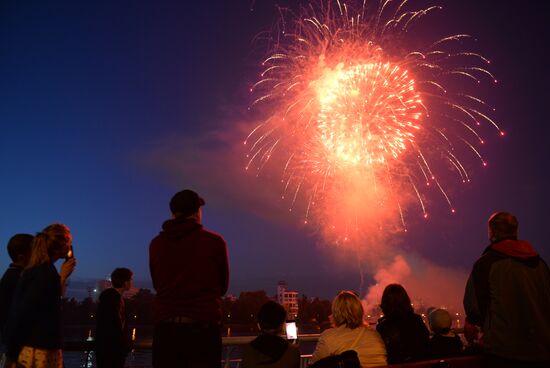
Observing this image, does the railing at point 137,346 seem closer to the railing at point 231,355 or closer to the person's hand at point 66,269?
the railing at point 231,355

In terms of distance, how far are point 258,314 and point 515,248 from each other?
7.93 feet

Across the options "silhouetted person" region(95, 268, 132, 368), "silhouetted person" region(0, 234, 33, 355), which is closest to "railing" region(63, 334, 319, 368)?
"silhouetted person" region(95, 268, 132, 368)

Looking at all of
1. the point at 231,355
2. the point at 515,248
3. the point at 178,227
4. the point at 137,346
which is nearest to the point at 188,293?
the point at 178,227

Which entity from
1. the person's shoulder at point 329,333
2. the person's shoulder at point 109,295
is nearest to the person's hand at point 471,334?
the person's shoulder at point 329,333

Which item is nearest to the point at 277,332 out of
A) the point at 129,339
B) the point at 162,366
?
the point at 162,366

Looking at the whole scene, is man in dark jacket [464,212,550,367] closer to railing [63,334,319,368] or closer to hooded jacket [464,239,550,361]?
hooded jacket [464,239,550,361]

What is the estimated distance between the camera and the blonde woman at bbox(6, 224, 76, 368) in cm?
350

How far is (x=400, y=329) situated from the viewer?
4.14 metres

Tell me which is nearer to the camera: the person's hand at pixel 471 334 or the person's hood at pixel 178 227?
the person's hood at pixel 178 227

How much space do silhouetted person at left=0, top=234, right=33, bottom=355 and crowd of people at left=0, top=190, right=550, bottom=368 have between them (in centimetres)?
1

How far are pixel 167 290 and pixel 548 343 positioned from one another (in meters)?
3.28

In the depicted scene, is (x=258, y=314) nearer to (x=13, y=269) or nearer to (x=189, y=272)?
(x=189, y=272)

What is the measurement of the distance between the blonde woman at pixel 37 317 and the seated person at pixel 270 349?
1608mm

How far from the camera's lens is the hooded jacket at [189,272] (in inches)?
138
